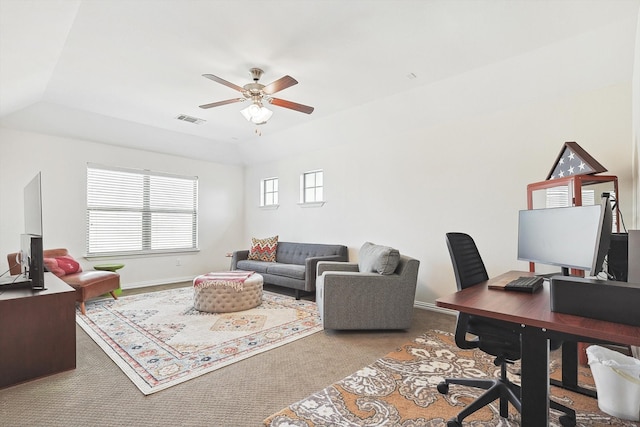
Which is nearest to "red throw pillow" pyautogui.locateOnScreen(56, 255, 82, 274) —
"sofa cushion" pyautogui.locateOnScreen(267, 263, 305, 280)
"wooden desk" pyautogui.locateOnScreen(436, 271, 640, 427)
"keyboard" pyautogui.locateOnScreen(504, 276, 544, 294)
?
"sofa cushion" pyautogui.locateOnScreen(267, 263, 305, 280)

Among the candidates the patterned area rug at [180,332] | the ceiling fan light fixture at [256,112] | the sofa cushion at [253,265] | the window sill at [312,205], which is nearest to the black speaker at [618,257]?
the patterned area rug at [180,332]

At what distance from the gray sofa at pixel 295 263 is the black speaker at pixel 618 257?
3.34 meters

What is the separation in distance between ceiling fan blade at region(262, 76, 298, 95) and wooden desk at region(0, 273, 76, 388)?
8.20 ft

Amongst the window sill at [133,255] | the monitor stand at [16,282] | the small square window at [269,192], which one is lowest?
the window sill at [133,255]

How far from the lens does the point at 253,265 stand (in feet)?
18.1

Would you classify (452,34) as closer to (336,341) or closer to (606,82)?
(606,82)

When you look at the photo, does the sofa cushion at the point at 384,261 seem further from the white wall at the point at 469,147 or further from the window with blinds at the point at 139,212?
the window with blinds at the point at 139,212

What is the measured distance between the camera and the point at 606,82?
9.94ft

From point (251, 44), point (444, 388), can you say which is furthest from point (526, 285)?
point (251, 44)

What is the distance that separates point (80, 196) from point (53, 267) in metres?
1.46

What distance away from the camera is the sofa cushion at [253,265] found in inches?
211

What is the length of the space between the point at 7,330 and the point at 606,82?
18.0 feet

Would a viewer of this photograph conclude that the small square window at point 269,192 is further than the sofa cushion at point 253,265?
Yes

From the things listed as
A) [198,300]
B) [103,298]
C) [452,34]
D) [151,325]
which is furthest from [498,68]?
[103,298]
